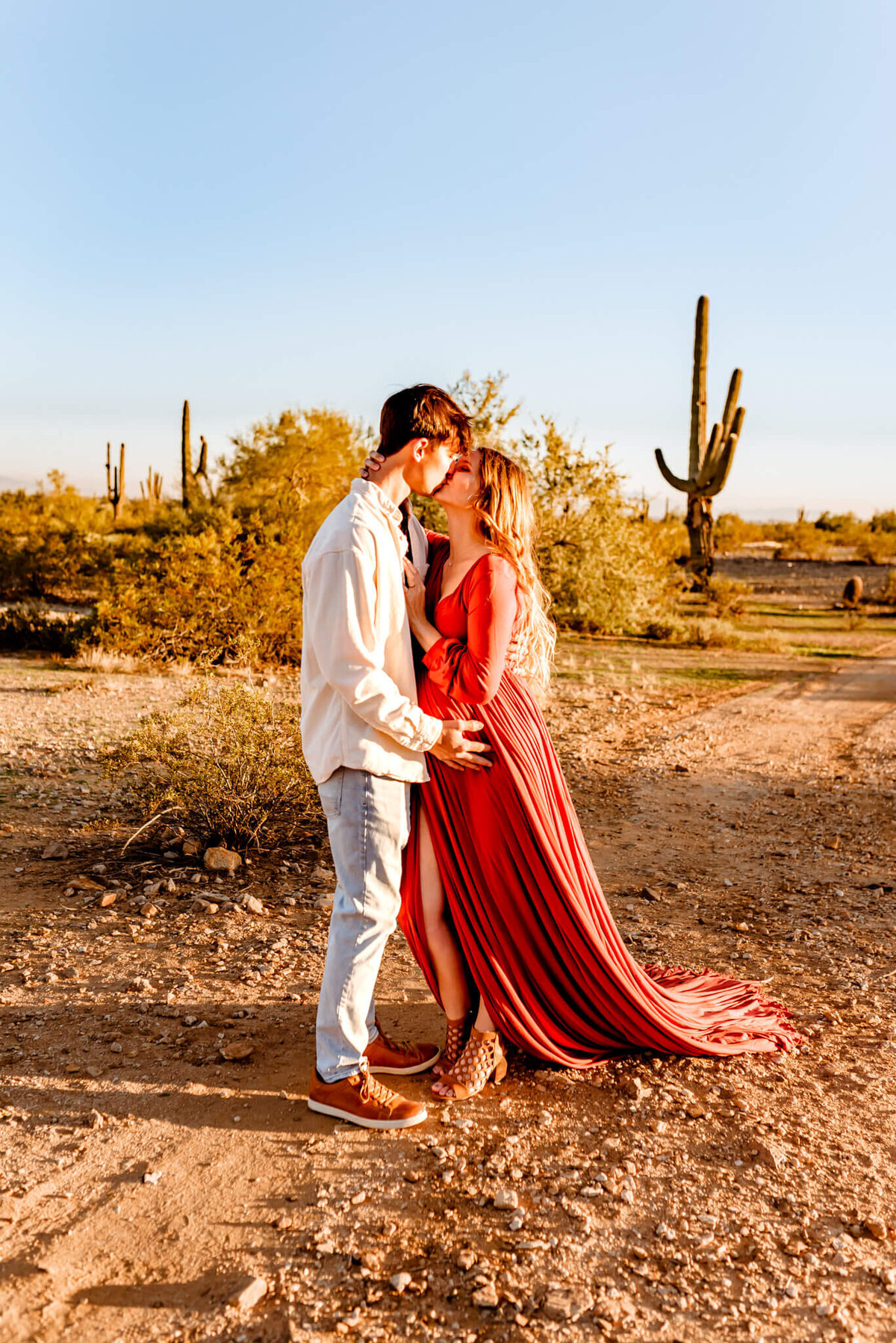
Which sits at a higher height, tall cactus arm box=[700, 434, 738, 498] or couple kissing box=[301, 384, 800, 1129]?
tall cactus arm box=[700, 434, 738, 498]

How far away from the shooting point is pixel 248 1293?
2152 mm

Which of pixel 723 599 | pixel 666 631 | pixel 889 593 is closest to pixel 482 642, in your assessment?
pixel 666 631

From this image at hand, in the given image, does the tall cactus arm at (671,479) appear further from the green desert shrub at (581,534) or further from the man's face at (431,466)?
the man's face at (431,466)

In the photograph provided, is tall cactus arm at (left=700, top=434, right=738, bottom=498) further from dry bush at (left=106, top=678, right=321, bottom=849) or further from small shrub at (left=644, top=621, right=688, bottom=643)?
dry bush at (left=106, top=678, right=321, bottom=849)

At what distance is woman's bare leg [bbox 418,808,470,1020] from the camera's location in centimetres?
308

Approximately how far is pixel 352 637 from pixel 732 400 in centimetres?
2023

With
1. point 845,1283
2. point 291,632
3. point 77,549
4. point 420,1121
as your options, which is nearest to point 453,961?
point 420,1121

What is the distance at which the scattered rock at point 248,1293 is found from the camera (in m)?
2.13

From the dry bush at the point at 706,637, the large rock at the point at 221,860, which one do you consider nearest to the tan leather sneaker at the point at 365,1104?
the large rock at the point at 221,860

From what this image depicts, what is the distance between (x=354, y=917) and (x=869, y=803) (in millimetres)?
5155

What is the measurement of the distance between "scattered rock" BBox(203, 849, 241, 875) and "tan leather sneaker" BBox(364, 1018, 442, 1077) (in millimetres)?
1967

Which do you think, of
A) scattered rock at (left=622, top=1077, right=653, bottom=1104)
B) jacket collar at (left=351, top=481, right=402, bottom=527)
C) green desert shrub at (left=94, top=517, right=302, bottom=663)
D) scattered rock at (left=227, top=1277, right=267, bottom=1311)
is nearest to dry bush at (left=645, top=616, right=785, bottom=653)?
green desert shrub at (left=94, top=517, right=302, bottom=663)

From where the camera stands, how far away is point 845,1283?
7.38ft

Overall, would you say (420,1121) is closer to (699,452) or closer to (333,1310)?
(333,1310)
